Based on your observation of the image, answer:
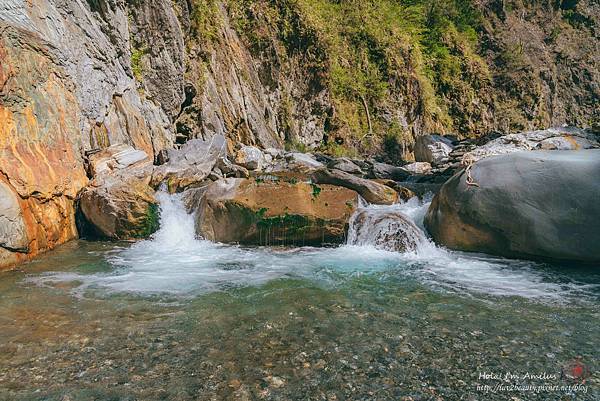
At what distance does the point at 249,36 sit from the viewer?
2017 cm

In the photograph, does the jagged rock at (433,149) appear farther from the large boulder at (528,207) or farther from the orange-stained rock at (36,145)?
the orange-stained rock at (36,145)

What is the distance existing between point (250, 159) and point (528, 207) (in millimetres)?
9301

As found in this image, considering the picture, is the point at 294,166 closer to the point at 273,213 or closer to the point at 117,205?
the point at 273,213

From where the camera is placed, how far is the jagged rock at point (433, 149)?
1873 centimetres

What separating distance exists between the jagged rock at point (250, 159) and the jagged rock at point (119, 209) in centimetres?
551

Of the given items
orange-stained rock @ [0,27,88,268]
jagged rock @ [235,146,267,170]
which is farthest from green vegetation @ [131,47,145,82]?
orange-stained rock @ [0,27,88,268]

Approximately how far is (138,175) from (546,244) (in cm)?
726

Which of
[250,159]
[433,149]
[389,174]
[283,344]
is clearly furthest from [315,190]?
[433,149]

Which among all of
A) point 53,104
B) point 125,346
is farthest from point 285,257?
point 53,104

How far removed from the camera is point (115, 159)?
27.9 ft

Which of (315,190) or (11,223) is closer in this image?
(11,223)

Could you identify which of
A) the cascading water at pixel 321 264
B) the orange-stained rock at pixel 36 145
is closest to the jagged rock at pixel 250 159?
the cascading water at pixel 321 264

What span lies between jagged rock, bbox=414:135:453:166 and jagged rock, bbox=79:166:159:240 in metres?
13.5

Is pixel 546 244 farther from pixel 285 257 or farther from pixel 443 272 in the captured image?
pixel 285 257
